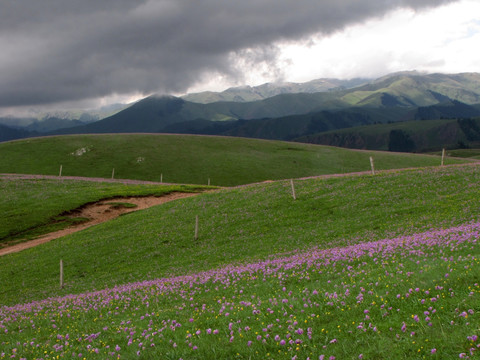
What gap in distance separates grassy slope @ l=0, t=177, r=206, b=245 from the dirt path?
173cm

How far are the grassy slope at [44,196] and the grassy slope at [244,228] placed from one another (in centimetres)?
1148

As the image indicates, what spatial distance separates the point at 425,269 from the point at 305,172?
91.4 m

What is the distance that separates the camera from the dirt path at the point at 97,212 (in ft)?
147

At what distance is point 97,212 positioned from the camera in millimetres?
56406

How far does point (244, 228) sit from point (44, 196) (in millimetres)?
44144

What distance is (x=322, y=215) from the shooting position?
34719mm

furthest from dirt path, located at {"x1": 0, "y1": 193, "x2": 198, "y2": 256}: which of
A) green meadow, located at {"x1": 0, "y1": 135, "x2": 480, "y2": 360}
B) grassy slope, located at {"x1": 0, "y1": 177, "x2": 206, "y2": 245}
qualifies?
green meadow, located at {"x1": 0, "y1": 135, "x2": 480, "y2": 360}

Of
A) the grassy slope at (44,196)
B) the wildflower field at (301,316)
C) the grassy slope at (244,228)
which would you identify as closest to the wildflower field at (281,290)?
the wildflower field at (301,316)

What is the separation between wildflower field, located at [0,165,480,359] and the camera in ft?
28.8

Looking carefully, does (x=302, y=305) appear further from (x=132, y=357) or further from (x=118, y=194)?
(x=118, y=194)

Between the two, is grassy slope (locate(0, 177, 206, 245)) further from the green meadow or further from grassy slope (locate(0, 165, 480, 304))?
grassy slope (locate(0, 165, 480, 304))

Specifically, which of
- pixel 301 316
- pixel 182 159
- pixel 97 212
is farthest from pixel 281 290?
pixel 182 159

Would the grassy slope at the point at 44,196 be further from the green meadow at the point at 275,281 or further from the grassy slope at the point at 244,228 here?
the grassy slope at the point at 244,228

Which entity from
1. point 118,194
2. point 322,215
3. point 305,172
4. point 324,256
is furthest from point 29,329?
point 305,172
